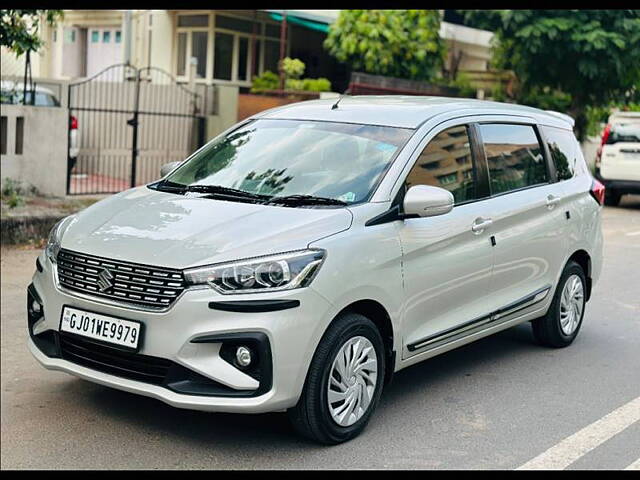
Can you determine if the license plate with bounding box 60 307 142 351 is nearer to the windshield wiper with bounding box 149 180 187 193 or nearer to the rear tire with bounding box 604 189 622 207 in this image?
the windshield wiper with bounding box 149 180 187 193

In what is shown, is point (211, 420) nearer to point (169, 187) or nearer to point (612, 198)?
point (169, 187)

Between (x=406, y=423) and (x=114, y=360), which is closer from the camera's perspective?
(x=114, y=360)

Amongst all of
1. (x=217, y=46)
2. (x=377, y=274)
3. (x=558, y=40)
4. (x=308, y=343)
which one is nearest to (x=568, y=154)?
(x=377, y=274)

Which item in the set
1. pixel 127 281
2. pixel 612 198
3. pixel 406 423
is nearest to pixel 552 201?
pixel 406 423

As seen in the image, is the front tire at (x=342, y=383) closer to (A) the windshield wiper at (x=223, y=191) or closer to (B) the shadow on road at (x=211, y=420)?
(B) the shadow on road at (x=211, y=420)

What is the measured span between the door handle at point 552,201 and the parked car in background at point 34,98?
7.59m

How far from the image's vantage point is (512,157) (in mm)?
6621

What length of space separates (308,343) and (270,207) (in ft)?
2.86

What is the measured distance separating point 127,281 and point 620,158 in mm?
14798

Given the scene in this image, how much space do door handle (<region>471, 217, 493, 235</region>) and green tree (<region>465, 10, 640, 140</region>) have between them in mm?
13665

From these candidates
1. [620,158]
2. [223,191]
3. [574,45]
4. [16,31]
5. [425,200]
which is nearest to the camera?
[425,200]

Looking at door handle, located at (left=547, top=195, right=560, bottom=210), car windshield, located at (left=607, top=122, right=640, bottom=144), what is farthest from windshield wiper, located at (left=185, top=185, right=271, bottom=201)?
car windshield, located at (left=607, top=122, right=640, bottom=144)
